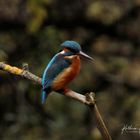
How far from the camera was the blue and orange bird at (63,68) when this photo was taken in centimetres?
316

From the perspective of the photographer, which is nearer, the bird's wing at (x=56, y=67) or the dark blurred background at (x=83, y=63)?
the bird's wing at (x=56, y=67)

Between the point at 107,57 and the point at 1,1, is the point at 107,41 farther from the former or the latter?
the point at 1,1

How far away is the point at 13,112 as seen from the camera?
637 centimetres

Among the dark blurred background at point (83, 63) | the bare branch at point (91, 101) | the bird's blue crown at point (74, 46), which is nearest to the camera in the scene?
the bare branch at point (91, 101)

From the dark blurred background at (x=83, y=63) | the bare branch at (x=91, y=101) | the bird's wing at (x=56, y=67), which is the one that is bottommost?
the bare branch at (x=91, y=101)

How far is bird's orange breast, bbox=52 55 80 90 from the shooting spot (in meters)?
3.17

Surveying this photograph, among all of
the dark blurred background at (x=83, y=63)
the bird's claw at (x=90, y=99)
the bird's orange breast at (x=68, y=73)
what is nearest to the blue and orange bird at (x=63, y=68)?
the bird's orange breast at (x=68, y=73)

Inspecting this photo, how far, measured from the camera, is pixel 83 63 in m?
6.77

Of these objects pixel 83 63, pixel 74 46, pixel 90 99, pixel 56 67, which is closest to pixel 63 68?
pixel 56 67

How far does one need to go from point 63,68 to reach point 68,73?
0.08 meters

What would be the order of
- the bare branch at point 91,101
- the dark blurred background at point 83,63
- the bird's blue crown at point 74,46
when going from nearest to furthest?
the bare branch at point 91,101, the bird's blue crown at point 74,46, the dark blurred background at point 83,63

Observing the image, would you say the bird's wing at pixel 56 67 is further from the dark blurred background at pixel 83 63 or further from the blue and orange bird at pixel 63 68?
the dark blurred background at pixel 83 63

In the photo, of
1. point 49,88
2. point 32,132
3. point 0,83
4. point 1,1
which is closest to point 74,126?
point 32,132

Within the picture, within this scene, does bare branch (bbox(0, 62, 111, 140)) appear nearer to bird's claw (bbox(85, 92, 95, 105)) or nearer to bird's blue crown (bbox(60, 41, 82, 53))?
bird's claw (bbox(85, 92, 95, 105))
